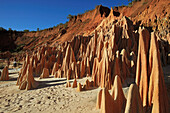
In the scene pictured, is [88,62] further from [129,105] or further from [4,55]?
[4,55]

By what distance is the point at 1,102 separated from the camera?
655cm

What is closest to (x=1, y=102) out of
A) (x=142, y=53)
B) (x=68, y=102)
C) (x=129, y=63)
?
(x=68, y=102)

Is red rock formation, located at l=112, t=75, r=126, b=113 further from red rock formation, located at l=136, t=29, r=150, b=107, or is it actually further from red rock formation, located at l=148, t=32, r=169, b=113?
red rock formation, located at l=148, t=32, r=169, b=113

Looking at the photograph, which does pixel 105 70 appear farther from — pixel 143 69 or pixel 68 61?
pixel 68 61

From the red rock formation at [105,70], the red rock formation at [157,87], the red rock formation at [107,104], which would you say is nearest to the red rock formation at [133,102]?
the red rock formation at [157,87]

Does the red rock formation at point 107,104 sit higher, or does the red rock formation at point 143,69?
the red rock formation at point 143,69

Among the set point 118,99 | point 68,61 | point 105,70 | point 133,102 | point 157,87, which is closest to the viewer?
point 133,102

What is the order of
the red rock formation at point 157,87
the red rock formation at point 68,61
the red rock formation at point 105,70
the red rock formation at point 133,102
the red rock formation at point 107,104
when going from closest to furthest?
the red rock formation at point 133,102
the red rock formation at point 157,87
the red rock formation at point 107,104
the red rock formation at point 105,70
the red rock formation at point 68,61

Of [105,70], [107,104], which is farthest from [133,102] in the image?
[105,70]

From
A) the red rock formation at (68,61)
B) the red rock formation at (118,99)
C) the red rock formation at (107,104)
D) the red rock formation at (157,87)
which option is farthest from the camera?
the red rock formation at (68,61)

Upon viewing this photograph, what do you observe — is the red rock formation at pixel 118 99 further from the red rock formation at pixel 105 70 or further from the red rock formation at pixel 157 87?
the red rock formation at pixel 105 70

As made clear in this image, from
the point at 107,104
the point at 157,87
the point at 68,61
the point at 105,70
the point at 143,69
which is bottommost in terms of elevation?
the point at 107,104

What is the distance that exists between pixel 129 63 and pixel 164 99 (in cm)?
587

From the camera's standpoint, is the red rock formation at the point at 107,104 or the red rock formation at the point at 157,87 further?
the red rock formation at the point at 107,104
